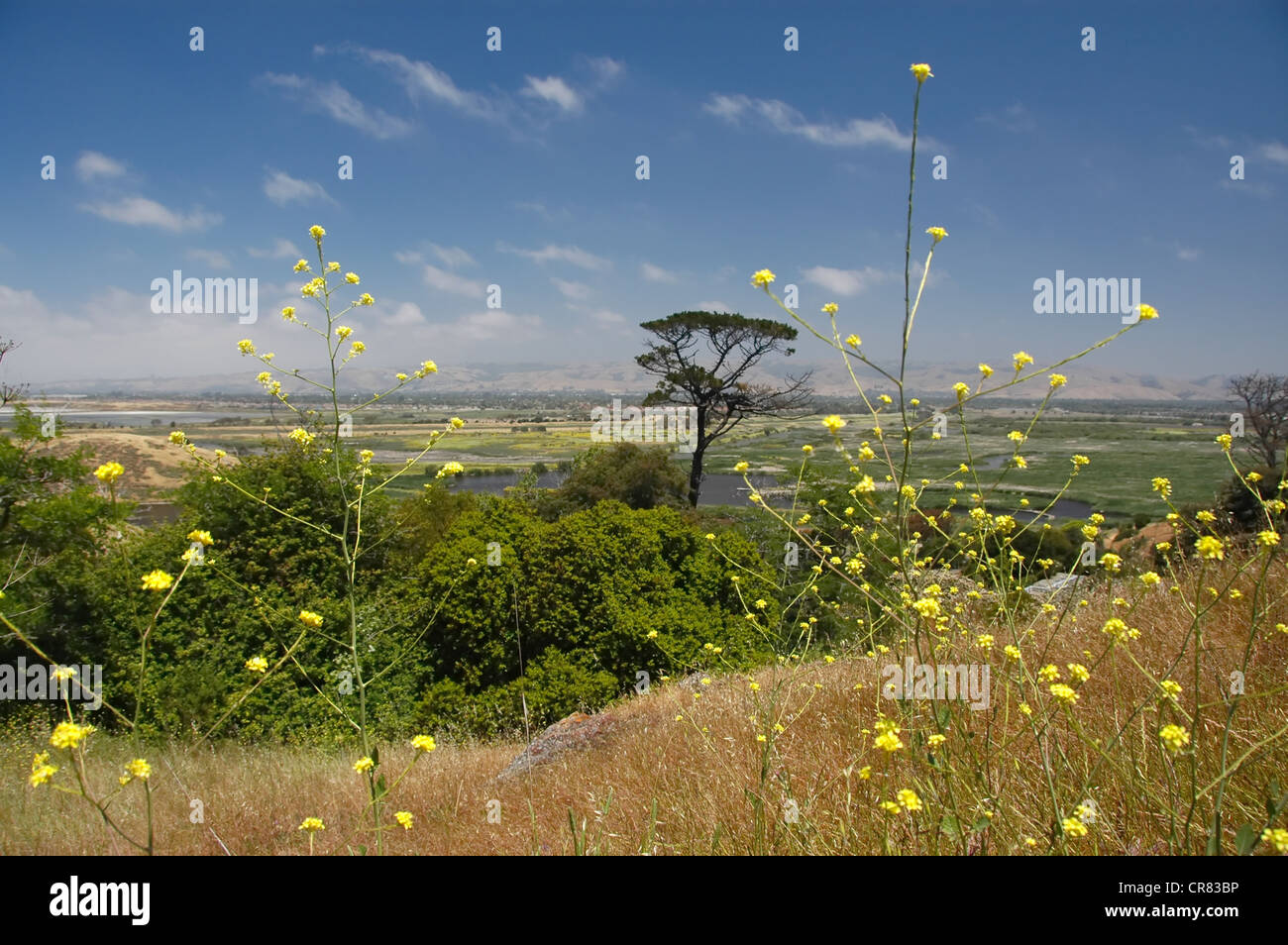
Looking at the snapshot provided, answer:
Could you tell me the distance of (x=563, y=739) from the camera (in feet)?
17.7

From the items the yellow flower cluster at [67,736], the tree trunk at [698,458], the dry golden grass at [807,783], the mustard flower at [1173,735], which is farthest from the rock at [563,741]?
the tree trunk at [698,458]

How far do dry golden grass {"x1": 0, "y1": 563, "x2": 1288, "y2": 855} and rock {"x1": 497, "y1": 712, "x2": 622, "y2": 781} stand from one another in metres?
0.16

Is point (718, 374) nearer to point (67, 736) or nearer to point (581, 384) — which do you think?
point (67, 736)

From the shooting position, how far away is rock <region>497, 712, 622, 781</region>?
16.7 ft

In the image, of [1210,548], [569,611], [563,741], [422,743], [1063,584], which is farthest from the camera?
[569,611]

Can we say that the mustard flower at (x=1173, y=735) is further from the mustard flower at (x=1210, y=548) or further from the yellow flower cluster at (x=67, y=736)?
the yellow flower cluster at (x=67, y=736)

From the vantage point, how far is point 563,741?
5.38 m

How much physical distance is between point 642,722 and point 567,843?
114 inches

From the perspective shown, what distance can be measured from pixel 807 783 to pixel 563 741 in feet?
11.2

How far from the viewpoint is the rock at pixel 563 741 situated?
16.7 feet

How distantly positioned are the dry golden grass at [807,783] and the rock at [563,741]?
165 millimetres

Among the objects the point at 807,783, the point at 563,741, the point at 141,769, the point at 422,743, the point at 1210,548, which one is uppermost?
the point at 1210,548

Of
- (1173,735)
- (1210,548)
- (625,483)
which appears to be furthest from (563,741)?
(625,483)
